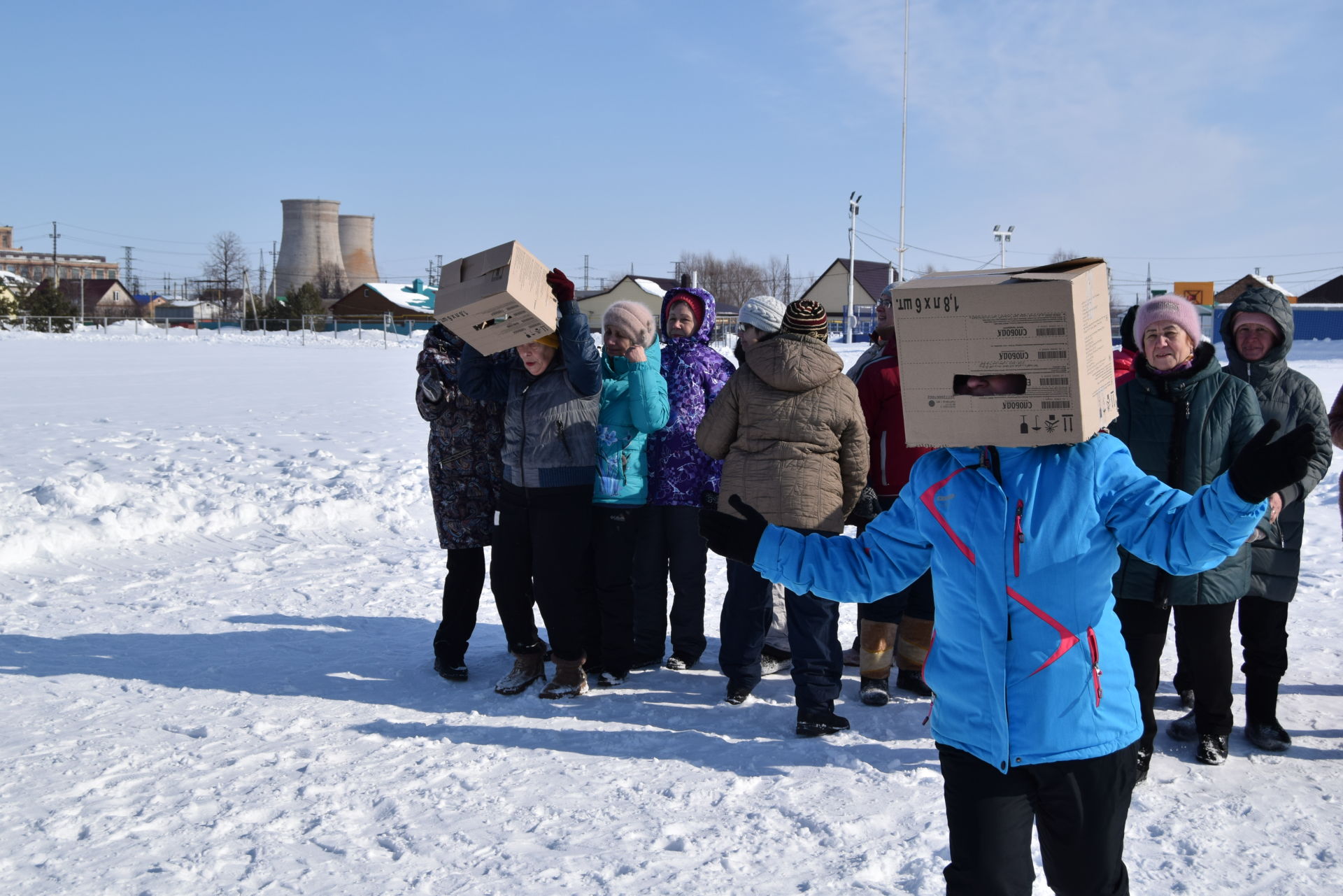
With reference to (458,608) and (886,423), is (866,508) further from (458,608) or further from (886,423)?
(458,608)

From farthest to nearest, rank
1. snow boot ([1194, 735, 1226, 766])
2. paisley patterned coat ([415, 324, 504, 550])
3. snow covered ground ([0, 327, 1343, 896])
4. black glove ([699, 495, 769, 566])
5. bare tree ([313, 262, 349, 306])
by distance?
bare tree ([313, 262, 349, 306]), paisley patterned coat ([415, 324, 504, 550]), snow boot ([1194, 735, 1226, 766]), snow covered ground ([0, 327, 1343, 896]), black glove ([699, 495, 769, 566])

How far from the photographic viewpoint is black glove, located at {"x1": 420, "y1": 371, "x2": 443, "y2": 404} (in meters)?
4.74

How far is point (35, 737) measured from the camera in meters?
4.00

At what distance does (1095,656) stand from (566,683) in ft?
9.65

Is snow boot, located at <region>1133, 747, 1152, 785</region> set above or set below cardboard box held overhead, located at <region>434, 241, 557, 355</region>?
below

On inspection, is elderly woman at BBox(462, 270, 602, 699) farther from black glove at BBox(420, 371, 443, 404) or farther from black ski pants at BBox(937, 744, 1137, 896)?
black ski pants at BBox(937, 744, 1137, 896)

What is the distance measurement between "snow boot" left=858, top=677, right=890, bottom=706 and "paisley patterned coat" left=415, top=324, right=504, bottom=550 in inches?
75.3

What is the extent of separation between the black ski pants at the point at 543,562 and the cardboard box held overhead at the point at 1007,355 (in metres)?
2.58

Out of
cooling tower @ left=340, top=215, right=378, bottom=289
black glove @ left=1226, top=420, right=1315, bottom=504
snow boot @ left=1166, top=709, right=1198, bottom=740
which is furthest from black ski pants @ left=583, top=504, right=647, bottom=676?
cooling tower @ left=340, top=215, right=378, bottom=289

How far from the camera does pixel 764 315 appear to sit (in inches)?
173

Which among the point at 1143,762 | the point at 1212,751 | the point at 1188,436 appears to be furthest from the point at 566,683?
the point at 1188,436

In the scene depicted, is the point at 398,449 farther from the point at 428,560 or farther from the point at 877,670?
the point at 877,670

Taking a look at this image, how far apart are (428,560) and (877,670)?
357 cm

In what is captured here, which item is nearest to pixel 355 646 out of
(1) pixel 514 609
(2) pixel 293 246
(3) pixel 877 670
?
(1) pixel 514 609
